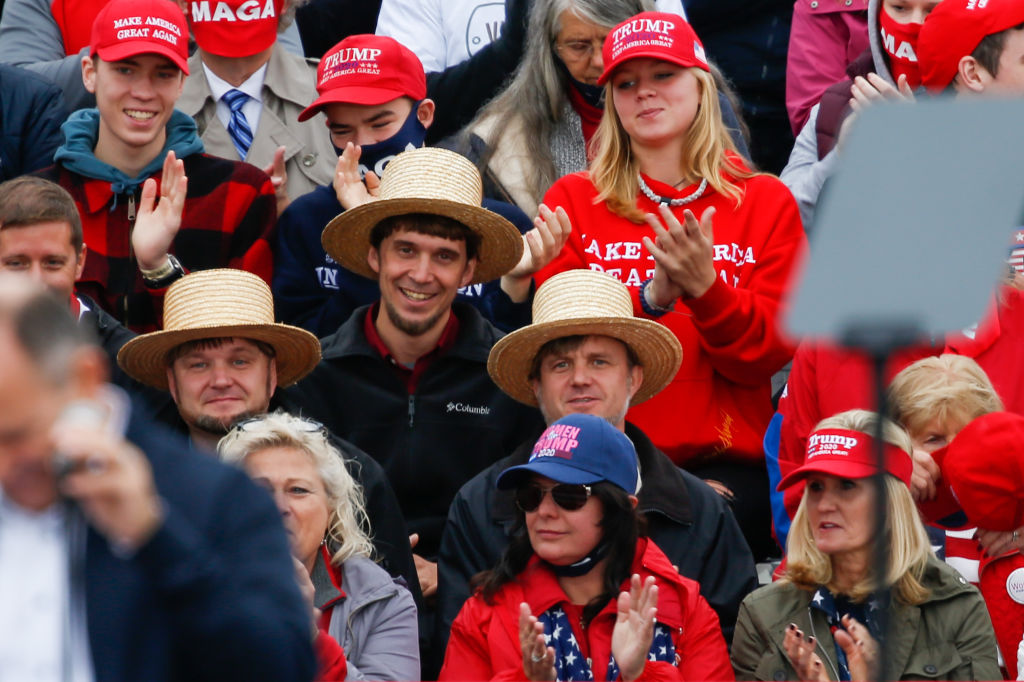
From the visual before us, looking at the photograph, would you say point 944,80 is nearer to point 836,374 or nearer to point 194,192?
point 836,374

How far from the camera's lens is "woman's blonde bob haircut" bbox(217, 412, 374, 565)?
16.9 feet

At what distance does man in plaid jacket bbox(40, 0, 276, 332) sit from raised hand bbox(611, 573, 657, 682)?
2572 mm

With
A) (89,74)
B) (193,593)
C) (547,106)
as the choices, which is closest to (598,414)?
(547,106)

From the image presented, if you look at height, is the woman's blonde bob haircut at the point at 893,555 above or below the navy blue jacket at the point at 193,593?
below

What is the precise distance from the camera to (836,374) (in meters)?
5.92

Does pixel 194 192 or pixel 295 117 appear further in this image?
pixel 295 117

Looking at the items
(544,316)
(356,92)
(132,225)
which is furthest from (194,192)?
(544,316)

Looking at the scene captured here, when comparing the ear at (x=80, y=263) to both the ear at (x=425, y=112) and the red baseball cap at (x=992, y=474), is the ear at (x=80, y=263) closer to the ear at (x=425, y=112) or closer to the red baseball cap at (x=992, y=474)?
the ear at (x=425, y=112)

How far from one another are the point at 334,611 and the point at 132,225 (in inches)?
83.7

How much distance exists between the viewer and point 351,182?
6.56 m

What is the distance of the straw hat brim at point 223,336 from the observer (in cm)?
580

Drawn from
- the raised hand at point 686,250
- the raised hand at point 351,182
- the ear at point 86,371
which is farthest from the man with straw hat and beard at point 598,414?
the ear at point 86,371

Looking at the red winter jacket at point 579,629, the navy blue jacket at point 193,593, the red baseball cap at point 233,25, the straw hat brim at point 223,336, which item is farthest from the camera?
the red baseball cap at point 233,25

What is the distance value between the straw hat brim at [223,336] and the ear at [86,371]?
12.3ft
